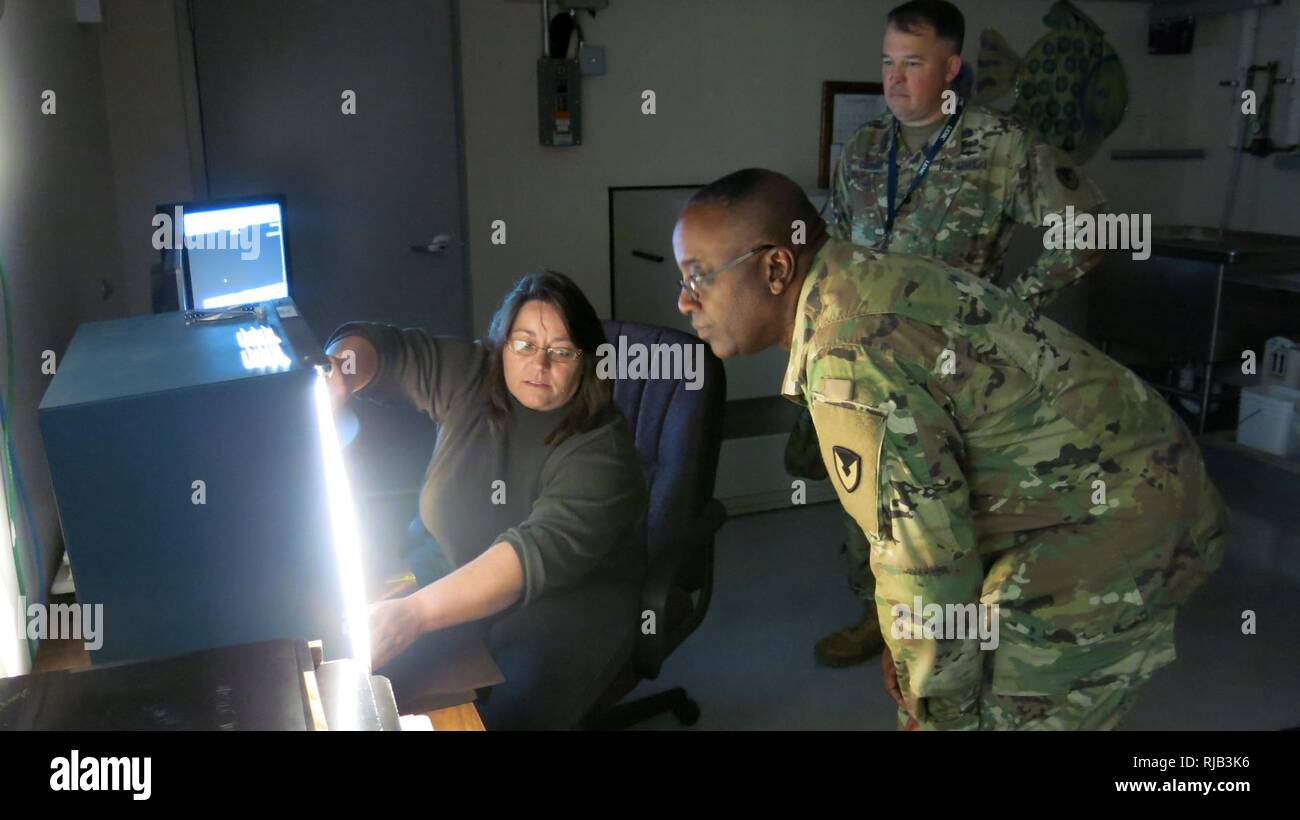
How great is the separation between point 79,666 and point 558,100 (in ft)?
8.32

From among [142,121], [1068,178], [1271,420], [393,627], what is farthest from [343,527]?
[1271,420]

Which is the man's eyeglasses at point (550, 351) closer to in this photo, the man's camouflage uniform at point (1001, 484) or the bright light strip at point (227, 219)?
the man's camouflage uniform at point (1001, 484)

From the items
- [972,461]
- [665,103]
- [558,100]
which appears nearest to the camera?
[972,461]

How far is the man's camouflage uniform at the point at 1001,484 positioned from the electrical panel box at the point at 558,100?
7.42 ft

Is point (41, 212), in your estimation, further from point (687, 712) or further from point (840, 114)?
point (840, 114)

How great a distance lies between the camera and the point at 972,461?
1230 mm

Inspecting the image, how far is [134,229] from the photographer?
2.95 meters

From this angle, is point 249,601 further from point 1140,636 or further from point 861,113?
point 861,113

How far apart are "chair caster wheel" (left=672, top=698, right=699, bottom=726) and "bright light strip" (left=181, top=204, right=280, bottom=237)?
1543 mm

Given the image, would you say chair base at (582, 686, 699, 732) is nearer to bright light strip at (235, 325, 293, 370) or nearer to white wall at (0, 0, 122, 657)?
white wall at (0, 0, 122, 657)

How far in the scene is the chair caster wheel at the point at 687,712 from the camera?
2.34 m

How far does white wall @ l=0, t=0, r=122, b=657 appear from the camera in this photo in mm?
1203
